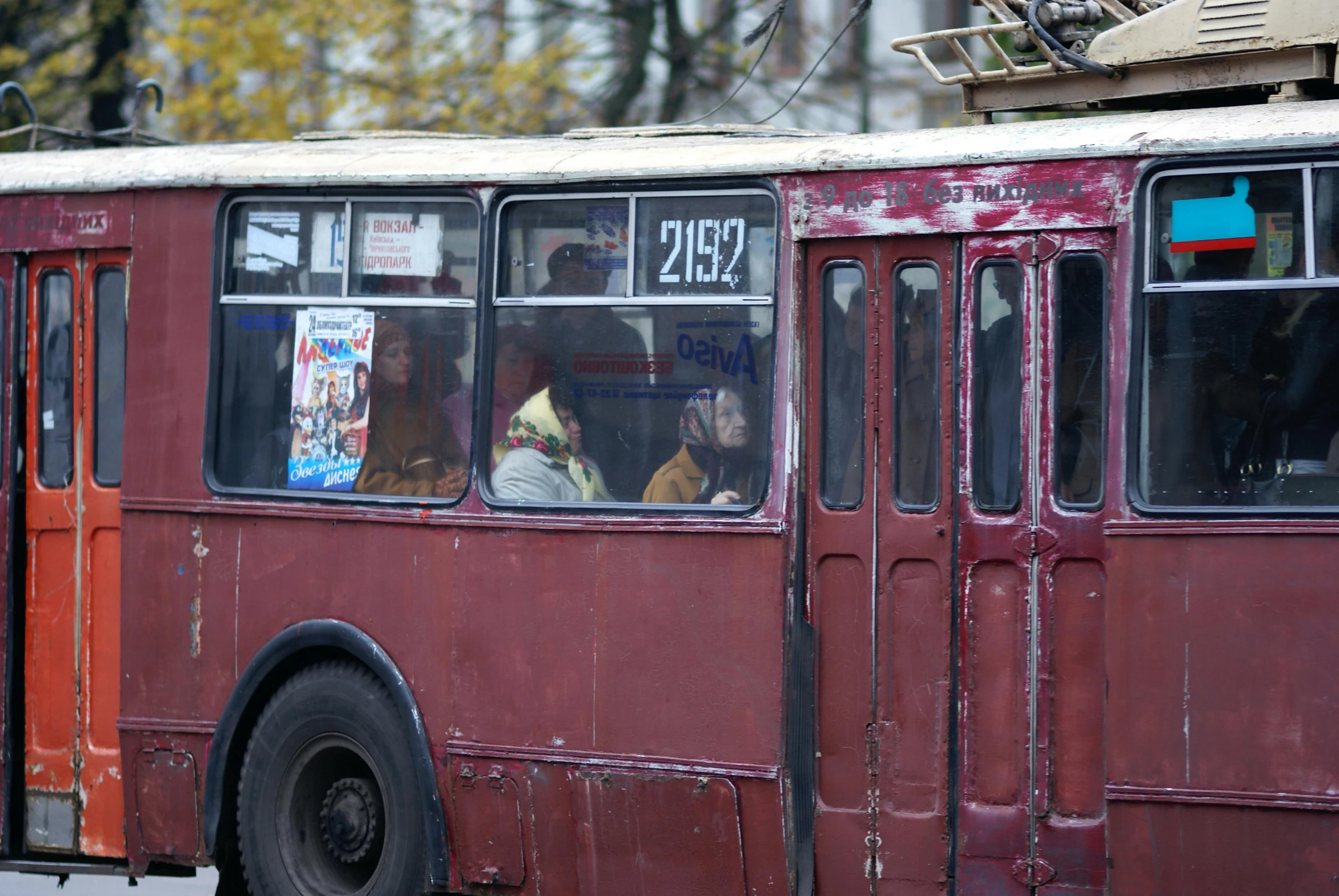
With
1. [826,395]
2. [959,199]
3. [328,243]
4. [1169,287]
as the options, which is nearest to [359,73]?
[328,243]

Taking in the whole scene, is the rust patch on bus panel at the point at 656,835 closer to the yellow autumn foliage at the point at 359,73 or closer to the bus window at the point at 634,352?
the bus window at the point at 634,352

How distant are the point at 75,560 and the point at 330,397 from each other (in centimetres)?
145

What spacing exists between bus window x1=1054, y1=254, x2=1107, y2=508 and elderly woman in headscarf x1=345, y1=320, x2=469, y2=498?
2.28 meters

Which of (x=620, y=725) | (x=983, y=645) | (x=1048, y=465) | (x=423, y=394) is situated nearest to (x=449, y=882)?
(x=620, y=725)

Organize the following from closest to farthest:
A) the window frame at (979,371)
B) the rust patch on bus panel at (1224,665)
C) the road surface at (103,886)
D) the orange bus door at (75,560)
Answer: the rust patch on bus panel at (1224,665), the window frame at (979,371), the orange bus door at (75,560), the road surface at (103,886)

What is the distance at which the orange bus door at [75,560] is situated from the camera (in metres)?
6.82

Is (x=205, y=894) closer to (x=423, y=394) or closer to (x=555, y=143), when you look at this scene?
(x=423, y=394)

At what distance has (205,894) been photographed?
8219 millimetres

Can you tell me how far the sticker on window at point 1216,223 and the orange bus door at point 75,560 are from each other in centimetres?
426

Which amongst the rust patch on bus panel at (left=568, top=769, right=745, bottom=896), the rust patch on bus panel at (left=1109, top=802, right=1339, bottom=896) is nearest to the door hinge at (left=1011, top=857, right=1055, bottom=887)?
the rust patch on bus panel at (left=1109, top=802, right=1339, bottom=896)

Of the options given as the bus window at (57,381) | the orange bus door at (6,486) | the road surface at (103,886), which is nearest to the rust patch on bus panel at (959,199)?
the bus window at (57,381)

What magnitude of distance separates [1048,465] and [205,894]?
16.8 feet

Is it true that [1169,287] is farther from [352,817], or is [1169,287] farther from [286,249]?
[352,817]

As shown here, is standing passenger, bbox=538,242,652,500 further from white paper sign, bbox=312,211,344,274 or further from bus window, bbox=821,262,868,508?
white paper sign, bbox=312,211,344,274
